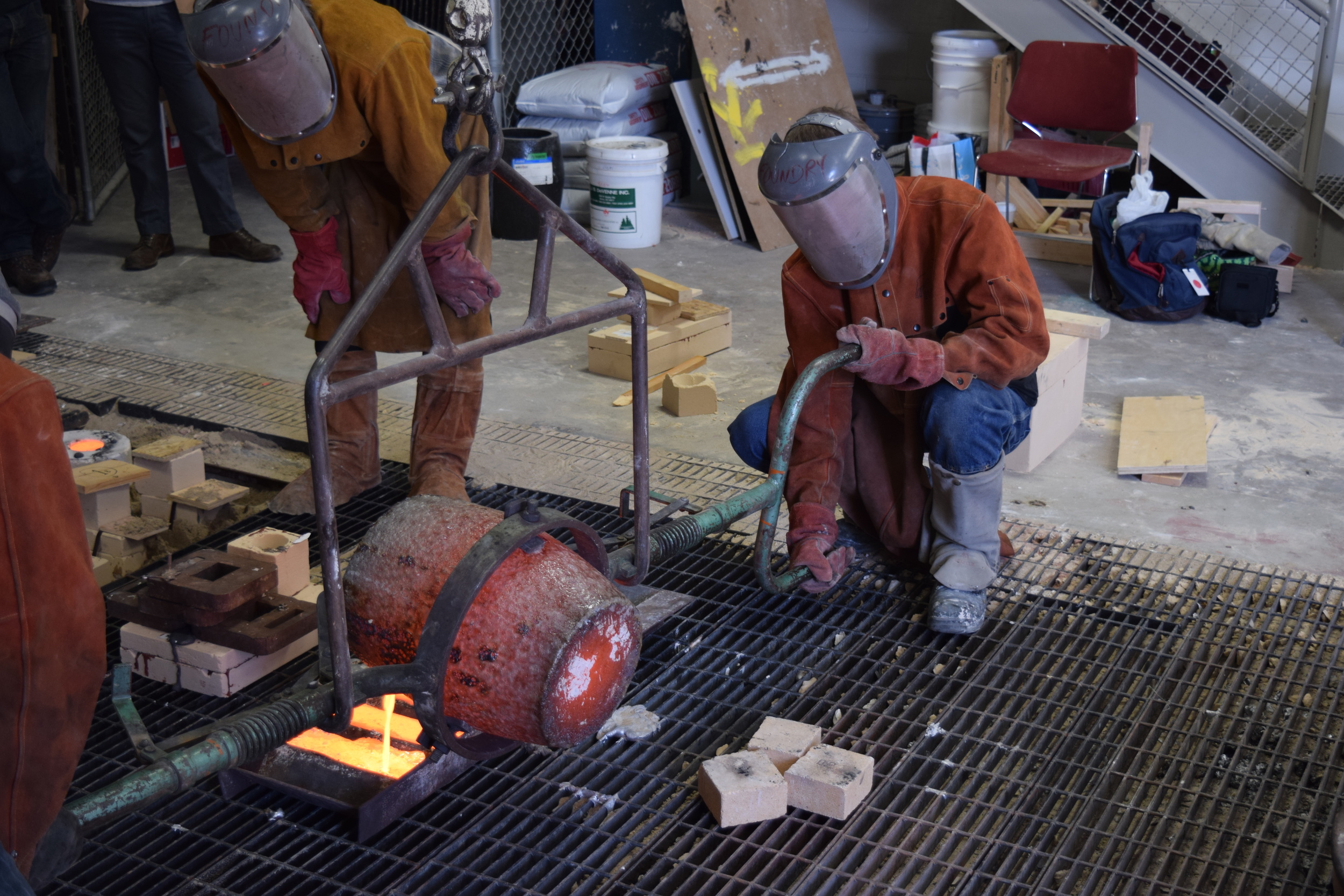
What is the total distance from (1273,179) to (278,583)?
5266 mm

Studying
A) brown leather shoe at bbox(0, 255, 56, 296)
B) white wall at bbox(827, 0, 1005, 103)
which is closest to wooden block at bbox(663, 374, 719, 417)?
brown leather shoe at bbox(0, 255, 56, 296)

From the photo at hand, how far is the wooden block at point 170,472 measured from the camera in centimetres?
331

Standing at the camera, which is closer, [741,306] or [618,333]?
[618,333]

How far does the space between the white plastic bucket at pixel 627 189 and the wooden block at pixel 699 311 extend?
5.12 ft

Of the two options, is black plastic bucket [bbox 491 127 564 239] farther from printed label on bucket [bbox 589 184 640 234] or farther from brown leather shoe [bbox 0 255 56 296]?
brown leather shoe [bbox 0 255 56 296]

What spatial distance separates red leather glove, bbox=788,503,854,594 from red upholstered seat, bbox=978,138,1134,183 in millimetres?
3242

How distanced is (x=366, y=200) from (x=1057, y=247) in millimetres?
3977

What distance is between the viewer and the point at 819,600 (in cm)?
287

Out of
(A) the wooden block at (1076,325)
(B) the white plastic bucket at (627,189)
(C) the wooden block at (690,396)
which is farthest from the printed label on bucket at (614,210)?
(A) the wooden block at (1076,325)

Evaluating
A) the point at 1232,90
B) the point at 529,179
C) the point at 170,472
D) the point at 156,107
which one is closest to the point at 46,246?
the point at 156,107

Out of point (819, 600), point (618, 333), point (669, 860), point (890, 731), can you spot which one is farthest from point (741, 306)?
point (669, 860)

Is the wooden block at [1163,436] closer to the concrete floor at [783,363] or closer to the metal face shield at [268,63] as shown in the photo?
the concrete floor at [783,363]

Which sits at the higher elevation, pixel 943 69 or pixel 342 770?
pixel 943 69

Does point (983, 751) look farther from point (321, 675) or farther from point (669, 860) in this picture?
point (321, 675)
